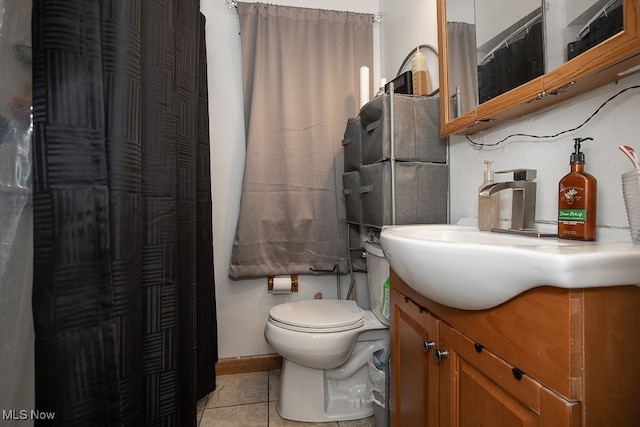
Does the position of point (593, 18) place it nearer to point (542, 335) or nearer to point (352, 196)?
point (542, 335)

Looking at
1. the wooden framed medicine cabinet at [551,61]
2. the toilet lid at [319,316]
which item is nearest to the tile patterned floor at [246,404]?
the toilet lid at [319,316]

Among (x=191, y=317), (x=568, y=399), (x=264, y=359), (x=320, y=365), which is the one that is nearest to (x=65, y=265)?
(x=191, y=317)

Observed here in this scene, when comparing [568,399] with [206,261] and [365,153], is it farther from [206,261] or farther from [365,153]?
[206,261]

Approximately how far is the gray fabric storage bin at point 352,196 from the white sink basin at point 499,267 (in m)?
0.75

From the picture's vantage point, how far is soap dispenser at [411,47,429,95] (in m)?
1.25

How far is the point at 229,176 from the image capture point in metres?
1.70

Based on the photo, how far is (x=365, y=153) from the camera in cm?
132

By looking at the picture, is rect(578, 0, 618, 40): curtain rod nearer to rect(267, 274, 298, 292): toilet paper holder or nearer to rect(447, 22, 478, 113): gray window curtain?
rect(447, 22, 478, 113): gray window curtain

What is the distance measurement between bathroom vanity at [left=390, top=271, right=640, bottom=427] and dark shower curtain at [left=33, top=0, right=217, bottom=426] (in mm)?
674

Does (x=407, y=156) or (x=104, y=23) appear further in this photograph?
(x=407, y=156)

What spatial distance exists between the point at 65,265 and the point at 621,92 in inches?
43.2

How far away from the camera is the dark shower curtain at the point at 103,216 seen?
1.74ft

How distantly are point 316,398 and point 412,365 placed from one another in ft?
2.29

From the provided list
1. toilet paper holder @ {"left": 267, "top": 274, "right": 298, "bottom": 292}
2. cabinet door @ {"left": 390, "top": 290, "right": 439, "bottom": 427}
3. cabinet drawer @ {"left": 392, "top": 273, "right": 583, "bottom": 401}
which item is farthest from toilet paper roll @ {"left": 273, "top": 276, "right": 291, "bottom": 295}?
cabinet drawer @ {"left": 392, "top": 273, "right": 583, "bottom": 401}
